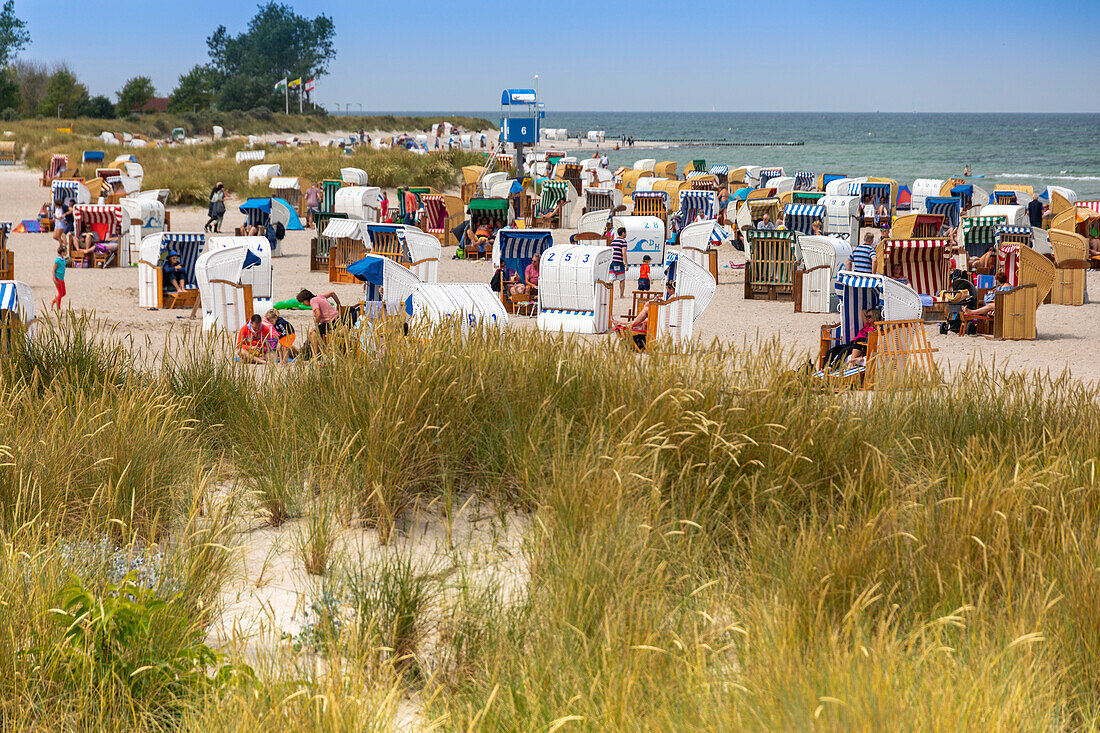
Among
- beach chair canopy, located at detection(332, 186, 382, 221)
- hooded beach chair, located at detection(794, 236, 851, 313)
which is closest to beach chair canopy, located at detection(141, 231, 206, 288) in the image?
beach chair canopy, located at detection(332, 186, 382, 221)

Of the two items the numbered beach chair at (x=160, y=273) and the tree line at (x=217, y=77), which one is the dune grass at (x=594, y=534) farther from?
the tree line at (x=217, y=77)

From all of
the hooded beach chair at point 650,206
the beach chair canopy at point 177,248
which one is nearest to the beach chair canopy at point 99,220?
the beach chair canopy at point 177,248

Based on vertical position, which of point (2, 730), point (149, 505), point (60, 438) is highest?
point (60, 438)

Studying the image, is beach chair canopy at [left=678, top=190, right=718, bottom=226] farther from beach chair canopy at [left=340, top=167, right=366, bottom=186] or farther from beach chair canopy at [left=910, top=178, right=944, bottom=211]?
beach chair canopy at [left=340, top=167, right=366, bottom=186]

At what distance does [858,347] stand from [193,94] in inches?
3576

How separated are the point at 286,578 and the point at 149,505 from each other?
602 millimetres

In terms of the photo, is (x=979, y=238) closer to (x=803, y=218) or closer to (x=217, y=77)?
(x=803, y=218)

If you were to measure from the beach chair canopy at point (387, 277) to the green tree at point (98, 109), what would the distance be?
66.2 metres

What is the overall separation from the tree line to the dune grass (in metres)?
69.2

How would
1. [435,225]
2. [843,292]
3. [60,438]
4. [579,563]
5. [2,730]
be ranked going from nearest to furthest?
[2,730] → [579,563] → [60,438] → [843,292] → [435,225]

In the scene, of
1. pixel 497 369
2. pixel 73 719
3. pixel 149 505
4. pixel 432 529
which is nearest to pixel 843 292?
pixel 497 369

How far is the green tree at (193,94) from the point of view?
86875 mm

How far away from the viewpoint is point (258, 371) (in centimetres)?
491

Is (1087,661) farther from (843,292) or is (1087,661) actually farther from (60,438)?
(843,292)
